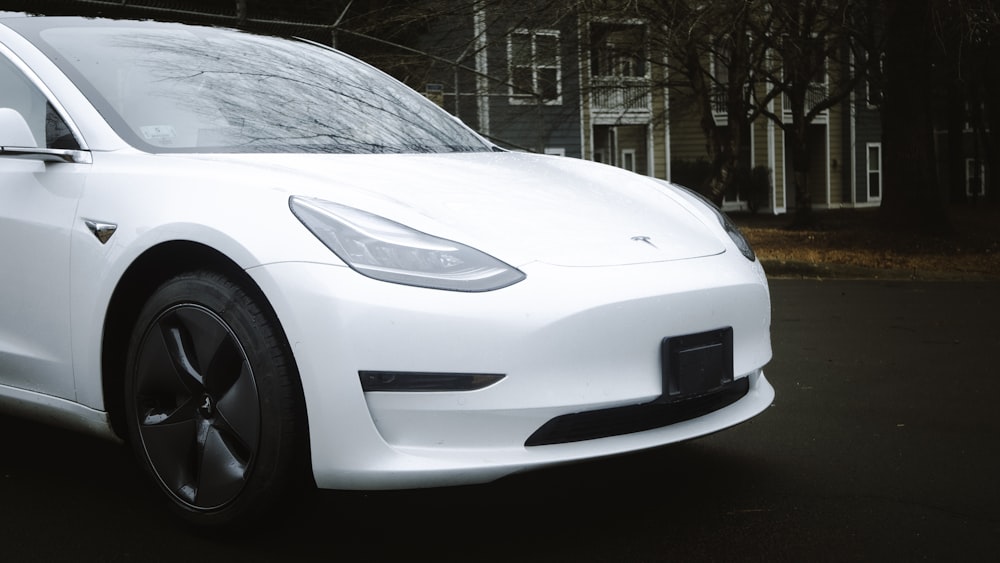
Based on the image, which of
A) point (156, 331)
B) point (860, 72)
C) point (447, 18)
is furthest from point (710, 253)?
point (860, 72)

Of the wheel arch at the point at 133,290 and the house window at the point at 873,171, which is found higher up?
the house window at the point at 873,171

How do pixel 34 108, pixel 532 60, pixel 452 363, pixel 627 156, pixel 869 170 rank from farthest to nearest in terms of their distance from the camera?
1. pixel 869 170
2. pixel 627 156
3. pixel 532 60
4. pixel 34 108
5. pixel 452 363

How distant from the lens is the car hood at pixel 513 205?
3285 millimetres

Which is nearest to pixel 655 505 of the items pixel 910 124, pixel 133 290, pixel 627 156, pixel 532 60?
pixel 133 290

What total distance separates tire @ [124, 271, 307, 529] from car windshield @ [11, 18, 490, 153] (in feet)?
2.16

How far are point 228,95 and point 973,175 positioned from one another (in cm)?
4066

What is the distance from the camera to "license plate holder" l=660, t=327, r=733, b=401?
10.7 ft

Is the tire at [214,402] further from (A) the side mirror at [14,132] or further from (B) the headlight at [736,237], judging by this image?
(B) the headlight at [736,237]

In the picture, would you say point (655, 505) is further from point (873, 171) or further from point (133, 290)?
point (873, 171)

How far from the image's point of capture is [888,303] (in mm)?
9578

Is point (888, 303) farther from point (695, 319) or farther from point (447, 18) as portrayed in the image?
point (447, 18)

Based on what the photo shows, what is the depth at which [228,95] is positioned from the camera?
13.6ft

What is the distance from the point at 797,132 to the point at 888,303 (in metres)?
12.8

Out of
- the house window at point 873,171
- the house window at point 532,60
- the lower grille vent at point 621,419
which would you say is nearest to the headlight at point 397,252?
the lower grille vent at point 621,419
